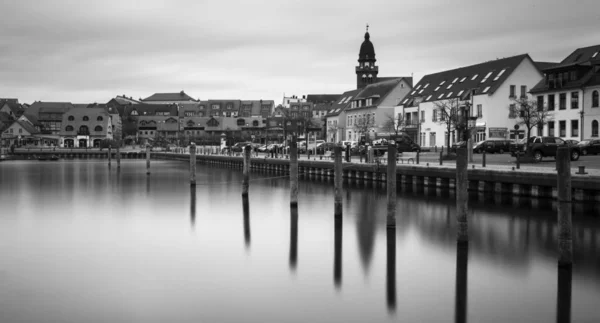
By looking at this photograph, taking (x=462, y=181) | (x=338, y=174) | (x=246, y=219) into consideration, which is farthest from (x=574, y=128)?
(x=462, y=181)

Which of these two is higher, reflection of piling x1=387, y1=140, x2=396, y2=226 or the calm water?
reflection of piling x1=387, y1=140, x2=396, y2=226

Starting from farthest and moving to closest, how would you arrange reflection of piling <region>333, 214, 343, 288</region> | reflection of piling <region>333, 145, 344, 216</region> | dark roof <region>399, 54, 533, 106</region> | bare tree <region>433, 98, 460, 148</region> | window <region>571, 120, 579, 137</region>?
1. dark roof <region>399, 54, 533, 106</region>
2. bare tree <region>433, 98, 460, 148</region>
3. window <region>571, 120, 579, 137</region>
4. reflection of piling <region>333, 145, 344, 216</region>
5. reflection of piling <region>333, 214, 343, 288</region>

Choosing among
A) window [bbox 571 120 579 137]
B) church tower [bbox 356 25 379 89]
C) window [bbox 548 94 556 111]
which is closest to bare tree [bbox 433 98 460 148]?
window [bbox 548 94 556 111]

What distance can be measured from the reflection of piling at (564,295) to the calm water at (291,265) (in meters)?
0.06

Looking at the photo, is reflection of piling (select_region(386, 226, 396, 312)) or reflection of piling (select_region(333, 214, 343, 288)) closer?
reflection of piling (select_region(386, 226, 396, 312))

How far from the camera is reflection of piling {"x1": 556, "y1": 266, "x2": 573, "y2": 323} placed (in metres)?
13.1

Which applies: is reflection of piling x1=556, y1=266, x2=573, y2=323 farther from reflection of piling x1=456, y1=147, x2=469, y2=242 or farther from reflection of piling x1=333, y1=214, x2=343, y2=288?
reflection of piling x1=333, y1=214, x2=343, y2=288

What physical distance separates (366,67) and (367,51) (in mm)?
3852

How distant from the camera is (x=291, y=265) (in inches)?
730

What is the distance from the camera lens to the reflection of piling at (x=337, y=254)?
16578 millimetres

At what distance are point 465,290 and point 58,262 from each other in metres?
12.2

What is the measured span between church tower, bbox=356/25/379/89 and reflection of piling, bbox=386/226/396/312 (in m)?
103

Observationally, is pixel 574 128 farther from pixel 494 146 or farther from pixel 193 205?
pixel 193 205

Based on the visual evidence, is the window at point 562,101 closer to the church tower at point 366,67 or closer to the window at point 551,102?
the window at point 551,102
